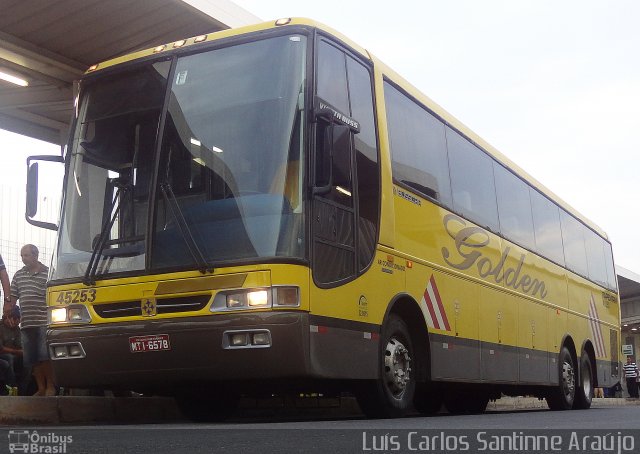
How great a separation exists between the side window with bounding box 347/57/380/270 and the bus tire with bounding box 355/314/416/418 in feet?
2.57

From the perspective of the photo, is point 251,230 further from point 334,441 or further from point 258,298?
point 334,441

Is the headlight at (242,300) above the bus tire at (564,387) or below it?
above

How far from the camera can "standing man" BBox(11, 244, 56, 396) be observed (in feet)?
32.8

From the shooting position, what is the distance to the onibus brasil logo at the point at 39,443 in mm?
4829

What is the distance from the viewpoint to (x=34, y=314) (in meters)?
10.0

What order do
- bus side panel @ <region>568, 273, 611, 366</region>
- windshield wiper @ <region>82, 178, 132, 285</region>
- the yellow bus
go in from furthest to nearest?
bus side panel @ <region>568, 273, 611, 366</region>, windshield wiper @ <region>82, 178, 132, 285</region>, the yellow bus

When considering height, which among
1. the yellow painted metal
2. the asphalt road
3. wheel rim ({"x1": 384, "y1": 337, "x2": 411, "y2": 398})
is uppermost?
the yellow painted metal

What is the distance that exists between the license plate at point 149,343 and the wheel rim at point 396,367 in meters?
2.05

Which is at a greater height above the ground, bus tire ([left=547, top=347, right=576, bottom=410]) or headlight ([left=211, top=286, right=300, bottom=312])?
headlight ([left=211, top=286, right=300, bottom=312])

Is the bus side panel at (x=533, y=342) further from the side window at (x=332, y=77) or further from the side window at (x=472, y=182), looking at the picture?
the side window at (x=332, y=77)

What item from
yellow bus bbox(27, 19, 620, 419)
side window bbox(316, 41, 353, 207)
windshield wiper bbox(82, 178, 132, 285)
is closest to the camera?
yellow bus bbox(27, 19, 620, 419)

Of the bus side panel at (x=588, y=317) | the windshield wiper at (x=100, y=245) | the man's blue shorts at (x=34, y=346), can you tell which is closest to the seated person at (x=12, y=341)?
the man's blue shorts at (x=34, y=346)

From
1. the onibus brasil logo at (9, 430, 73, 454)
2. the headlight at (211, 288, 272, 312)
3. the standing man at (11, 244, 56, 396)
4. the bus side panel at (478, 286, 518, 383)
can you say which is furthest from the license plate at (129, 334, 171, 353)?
the bus side panel at (478, 286, 518, 383)

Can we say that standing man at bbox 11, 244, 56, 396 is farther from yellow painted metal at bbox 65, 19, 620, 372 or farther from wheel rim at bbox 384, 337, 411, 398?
wheel rim at bbox 384, 337, 411, 398
